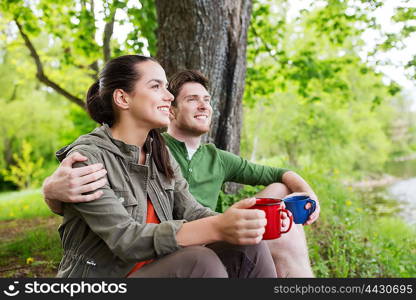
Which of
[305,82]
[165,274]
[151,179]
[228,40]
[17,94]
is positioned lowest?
[165,274]

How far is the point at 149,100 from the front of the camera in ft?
6.69

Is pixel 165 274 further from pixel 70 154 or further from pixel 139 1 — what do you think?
pixel 139 1

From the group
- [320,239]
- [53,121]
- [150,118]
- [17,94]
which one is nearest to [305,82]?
[320,239]

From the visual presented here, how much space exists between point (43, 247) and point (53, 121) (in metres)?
22.6

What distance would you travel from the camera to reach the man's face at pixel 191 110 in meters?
2.93

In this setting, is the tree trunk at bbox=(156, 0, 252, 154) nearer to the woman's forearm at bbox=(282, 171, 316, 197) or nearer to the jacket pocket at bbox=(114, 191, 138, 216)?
the woman's forearm at bbox=(282, 171, 316, 197)

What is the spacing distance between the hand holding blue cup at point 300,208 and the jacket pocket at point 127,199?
0.88 metres

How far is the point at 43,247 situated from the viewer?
4348mm

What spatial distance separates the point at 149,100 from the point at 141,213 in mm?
583

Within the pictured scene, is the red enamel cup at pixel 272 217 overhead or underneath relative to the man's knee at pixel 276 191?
underneath

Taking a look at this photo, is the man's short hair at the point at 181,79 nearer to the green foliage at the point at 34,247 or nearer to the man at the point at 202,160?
the man at the point at 202,160

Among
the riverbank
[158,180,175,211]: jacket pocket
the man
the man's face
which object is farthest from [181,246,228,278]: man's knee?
the riverbank

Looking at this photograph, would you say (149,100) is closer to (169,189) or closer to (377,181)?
(169,189)

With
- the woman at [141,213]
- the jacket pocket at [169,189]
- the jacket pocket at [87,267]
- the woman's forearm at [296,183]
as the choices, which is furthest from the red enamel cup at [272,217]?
the woman's forearm at [296,183]
